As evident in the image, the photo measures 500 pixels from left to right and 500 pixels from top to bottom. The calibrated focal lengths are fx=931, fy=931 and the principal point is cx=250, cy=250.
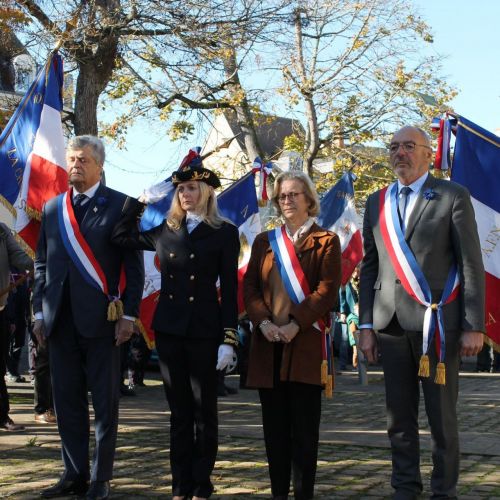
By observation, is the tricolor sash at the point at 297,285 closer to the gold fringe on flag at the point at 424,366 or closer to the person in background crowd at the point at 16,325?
the gold fringe on flag at the point at 424,366

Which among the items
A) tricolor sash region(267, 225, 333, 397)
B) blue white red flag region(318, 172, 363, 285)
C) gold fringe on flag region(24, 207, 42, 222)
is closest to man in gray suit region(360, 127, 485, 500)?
tricolor sash region(267, 225, 333, 397)

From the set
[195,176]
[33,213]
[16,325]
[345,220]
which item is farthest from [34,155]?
[345,220]

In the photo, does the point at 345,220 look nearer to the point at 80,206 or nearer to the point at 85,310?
the point at 80,206

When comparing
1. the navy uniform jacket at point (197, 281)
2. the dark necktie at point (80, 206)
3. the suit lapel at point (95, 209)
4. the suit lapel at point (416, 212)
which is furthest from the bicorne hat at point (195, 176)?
the suit lapel at point (416, 212)

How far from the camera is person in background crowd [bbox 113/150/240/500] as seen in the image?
5.51 m

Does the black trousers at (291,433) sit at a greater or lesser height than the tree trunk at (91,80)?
lesser

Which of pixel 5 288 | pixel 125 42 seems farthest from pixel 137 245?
pixel 125 42

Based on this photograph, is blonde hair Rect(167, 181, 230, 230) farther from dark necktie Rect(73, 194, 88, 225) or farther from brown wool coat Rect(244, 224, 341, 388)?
dark necktie Rect(73, 194, 88, 225)

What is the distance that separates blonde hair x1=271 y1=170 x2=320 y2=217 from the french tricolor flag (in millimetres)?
1379

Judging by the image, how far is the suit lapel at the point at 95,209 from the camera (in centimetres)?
585

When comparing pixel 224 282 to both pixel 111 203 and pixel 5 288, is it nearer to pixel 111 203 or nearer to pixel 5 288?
pixel 111 203

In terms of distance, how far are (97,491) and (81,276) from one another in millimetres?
1305

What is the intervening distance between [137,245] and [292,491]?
1.85 m

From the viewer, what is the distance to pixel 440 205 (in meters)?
5.39
